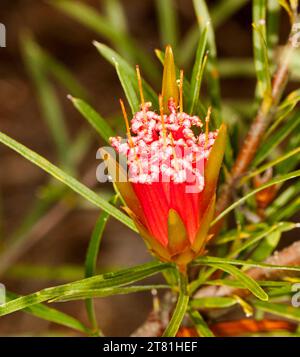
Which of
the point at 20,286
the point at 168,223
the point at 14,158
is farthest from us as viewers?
the point at 14,158

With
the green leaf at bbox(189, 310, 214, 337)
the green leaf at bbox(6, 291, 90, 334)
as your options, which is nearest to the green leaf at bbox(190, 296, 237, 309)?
the green leaf at bbox(189, 310, 214, 337)

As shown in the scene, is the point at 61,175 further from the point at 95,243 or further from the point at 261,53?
the point at 261,53

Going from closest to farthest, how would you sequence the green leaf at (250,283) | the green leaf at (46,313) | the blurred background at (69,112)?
the green leaf at (250,283) → the green leaf at (46,313) → the blurred background at (69,112)

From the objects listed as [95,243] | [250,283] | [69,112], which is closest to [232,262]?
[250,283]

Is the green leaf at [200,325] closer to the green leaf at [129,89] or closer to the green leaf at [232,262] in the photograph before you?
the green leaf at [232,262]

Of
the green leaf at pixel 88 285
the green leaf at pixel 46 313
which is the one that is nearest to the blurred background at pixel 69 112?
the green leaf at pixel 46 313
